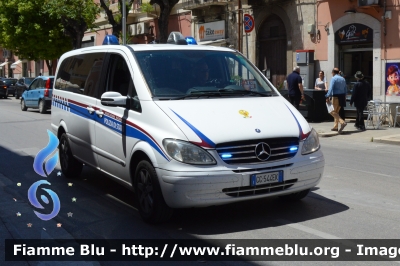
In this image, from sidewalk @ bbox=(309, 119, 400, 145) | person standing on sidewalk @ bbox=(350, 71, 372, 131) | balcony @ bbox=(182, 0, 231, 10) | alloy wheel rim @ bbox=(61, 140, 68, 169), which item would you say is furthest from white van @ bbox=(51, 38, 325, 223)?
balcony @ bbox=(182, 0, 231, 10)

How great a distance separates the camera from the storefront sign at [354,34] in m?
20.3

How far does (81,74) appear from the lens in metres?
8.66

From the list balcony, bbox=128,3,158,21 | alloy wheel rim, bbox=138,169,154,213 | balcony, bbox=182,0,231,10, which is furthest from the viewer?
balcony, bbox=128,3,158,21

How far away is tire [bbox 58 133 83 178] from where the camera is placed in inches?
358

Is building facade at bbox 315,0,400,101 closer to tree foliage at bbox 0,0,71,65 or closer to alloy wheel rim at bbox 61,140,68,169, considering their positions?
alloy wheel rim at bbox 61,140,68,169

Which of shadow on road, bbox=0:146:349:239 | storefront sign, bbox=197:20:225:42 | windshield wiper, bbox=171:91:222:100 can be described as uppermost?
storefront sign, bbox=197:20:225:42

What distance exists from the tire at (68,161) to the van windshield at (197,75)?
2540mm

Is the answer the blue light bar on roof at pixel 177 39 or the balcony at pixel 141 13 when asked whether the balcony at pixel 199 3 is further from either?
the blue light bar on roof at pixel 177 39

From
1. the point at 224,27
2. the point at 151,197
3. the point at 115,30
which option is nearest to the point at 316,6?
the point at 224,27

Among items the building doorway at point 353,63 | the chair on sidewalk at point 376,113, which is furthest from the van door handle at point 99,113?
the building doorway at point 353,63

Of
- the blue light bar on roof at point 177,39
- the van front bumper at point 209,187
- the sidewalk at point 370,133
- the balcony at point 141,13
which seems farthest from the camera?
the balcony at point 141,13

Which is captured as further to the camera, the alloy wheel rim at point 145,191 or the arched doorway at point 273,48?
the arched doorway at point 273,48

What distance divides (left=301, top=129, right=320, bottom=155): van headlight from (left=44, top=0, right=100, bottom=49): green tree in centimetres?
2657

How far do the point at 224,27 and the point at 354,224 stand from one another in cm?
2176
